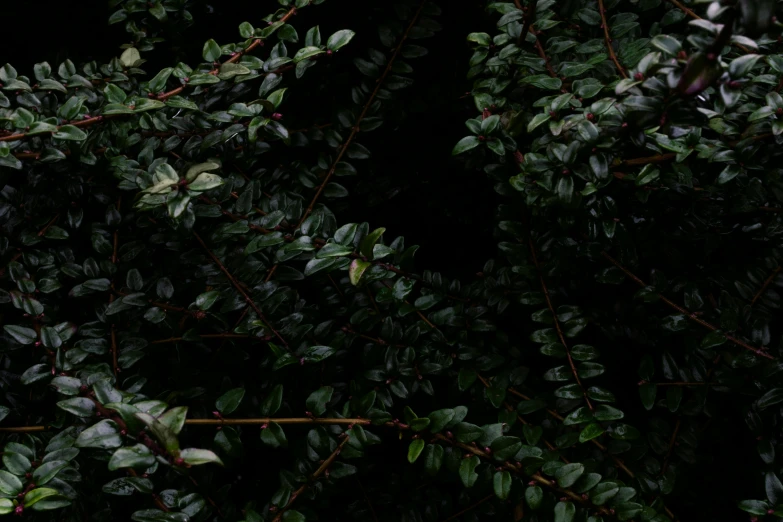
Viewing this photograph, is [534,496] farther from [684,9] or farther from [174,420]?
[684,9]

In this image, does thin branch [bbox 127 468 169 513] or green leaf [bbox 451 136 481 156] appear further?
green leaf [bbox 451 136 481 156]

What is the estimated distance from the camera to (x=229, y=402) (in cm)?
98

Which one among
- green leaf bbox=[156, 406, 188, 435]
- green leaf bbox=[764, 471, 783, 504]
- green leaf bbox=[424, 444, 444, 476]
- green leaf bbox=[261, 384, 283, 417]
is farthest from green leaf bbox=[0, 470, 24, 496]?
green leaf bbox=[764, 471, 783, 504]

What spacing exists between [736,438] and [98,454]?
3.72 feet

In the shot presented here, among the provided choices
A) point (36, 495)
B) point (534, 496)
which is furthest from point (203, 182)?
point (534, 496)

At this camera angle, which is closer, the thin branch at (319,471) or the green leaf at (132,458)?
the green leaf at (132,458)

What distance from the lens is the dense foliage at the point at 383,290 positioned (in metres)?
1.01

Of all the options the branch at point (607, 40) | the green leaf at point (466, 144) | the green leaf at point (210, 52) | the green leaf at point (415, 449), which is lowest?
the green leaf at point (415, 449)

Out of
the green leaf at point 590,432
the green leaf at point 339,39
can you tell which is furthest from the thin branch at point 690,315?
the green leaf at point 339,39

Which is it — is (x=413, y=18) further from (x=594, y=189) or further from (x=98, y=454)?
(x=98, y=454)

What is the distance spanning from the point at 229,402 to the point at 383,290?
0.31 m

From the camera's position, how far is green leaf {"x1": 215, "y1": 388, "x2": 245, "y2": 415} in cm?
98

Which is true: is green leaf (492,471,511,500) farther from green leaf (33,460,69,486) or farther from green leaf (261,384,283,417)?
green leaf (33,460,69,486)

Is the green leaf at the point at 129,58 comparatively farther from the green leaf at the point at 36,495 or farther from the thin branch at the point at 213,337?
the green leaf at the point at 36,495
